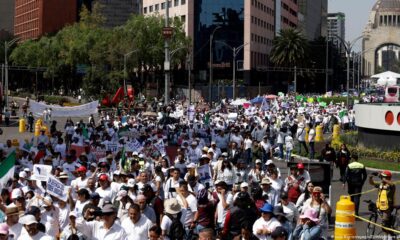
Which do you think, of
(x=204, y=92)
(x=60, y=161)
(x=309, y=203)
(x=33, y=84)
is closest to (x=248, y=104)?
(x=60, y=161)

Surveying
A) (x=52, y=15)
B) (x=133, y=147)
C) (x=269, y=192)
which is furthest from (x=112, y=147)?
(x=52, y=15)

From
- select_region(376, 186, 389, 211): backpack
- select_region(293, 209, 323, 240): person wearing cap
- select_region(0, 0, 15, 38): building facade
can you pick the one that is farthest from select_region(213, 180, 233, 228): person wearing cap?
select_region(0, 0, 15, 38): building facade

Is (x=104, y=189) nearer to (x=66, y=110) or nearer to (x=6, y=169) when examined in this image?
(x=6, y=169)

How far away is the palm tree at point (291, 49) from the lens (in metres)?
91.0

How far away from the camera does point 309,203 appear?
11.3 meters

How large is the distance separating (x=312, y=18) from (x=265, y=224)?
158055 mm

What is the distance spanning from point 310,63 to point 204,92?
1544 cm

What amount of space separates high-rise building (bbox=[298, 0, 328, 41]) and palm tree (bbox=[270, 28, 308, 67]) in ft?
154

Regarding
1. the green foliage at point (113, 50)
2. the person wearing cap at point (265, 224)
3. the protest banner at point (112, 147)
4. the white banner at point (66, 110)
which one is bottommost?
the person wearing cap at point (265, 224)

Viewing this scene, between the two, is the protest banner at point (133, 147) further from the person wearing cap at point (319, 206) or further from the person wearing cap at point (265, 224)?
the person wearing cap at point (265, 224)

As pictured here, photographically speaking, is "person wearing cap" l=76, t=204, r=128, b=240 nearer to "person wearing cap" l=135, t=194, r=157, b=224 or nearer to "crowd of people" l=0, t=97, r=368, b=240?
"crowd of people" l=0, t=97, r=368, b=240

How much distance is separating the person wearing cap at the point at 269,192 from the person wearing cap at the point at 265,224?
7.43ft

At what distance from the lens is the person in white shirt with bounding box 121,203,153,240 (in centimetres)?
905

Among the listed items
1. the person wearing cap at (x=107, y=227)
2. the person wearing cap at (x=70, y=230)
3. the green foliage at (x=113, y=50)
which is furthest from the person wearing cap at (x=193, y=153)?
the green foliage at (x=113, y=50)
